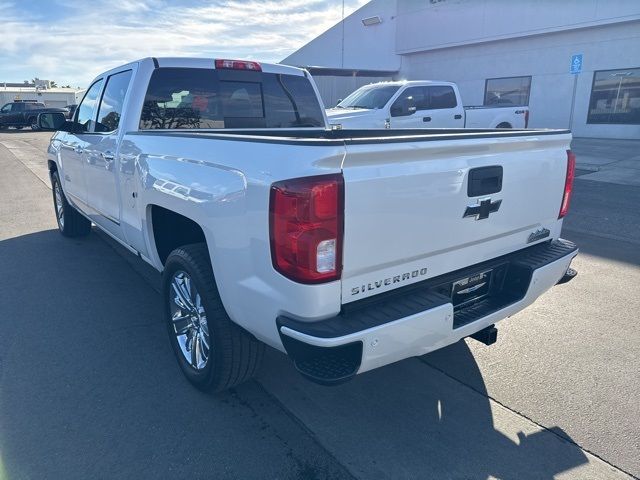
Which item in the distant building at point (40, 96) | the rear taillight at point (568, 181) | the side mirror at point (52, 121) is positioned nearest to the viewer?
the rear taillight at point (568, 181)

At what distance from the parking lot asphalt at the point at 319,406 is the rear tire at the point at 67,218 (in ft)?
6.35

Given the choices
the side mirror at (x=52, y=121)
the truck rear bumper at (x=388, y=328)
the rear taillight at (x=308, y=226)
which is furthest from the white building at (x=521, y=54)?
the rear taillight at (x=308, y=226)

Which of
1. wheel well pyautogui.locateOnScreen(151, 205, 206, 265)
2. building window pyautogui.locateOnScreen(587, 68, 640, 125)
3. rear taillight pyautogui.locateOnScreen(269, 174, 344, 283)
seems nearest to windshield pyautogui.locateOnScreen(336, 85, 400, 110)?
wheel well pyautogui.locateOnScreen(151, 205, 206, 265)

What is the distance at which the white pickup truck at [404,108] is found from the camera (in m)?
10.6

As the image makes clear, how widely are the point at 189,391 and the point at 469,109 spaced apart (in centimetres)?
1215

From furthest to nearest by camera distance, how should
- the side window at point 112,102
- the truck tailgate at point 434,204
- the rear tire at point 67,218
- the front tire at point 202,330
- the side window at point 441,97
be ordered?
the side window at point 441,97 < the rear tire at point 67,218 < the side window at point 112,102 < the front tire at point 202,330 < the truck tailgate at point 434,204

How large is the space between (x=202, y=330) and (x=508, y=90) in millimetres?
23560

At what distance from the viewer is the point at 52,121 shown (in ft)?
17.6

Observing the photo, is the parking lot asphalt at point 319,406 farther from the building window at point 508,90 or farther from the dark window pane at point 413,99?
the building window at point 508,90

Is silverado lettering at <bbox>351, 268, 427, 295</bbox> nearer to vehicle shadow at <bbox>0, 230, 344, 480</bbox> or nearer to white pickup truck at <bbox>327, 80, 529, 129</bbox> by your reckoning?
vehicle shadow at <bbox>0, 230, 344, 480</bbox>

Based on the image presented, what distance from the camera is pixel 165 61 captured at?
156 inches

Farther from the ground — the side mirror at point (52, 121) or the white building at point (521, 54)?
the white building at point (521, 54)

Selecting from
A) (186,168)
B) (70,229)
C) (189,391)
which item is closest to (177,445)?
(189,391)

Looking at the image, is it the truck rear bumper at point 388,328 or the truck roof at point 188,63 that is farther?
the truck roof at point 188,63
